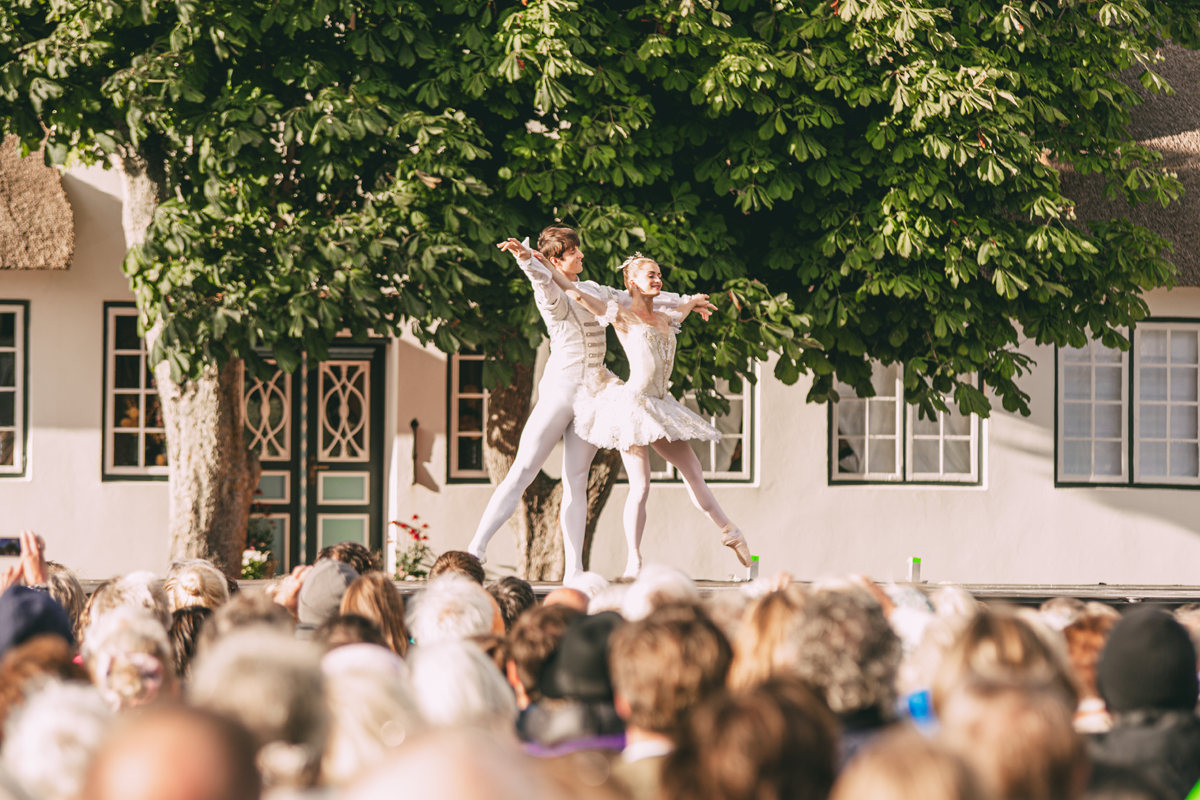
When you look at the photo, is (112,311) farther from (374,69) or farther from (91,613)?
(91,613)

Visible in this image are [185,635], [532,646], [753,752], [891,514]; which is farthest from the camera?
[891,514]

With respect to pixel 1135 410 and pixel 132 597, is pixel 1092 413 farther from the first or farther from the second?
pixel 132 597

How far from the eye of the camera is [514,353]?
8.56 meters

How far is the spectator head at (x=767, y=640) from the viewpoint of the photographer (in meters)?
2.79

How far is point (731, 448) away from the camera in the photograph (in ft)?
41.2

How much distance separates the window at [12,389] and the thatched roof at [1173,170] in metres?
10.5

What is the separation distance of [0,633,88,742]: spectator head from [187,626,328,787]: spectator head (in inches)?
23.8

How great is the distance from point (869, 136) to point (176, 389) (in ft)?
19.1

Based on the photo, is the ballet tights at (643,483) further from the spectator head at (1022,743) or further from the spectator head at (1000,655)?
the spectator head at (1022,743)

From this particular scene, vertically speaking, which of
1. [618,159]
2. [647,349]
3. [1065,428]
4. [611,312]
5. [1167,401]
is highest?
[618,159]

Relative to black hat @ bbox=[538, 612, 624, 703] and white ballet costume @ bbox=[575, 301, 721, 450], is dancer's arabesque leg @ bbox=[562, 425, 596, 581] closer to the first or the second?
white ballet costume @ bbox=[575, 301, 721, 450]

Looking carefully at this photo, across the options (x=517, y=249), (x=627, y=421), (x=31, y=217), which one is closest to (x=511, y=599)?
(x=517, y=249)

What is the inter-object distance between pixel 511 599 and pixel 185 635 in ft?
4.07

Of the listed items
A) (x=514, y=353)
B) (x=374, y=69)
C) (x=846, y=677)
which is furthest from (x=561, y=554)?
→ (x=846, y=677)
